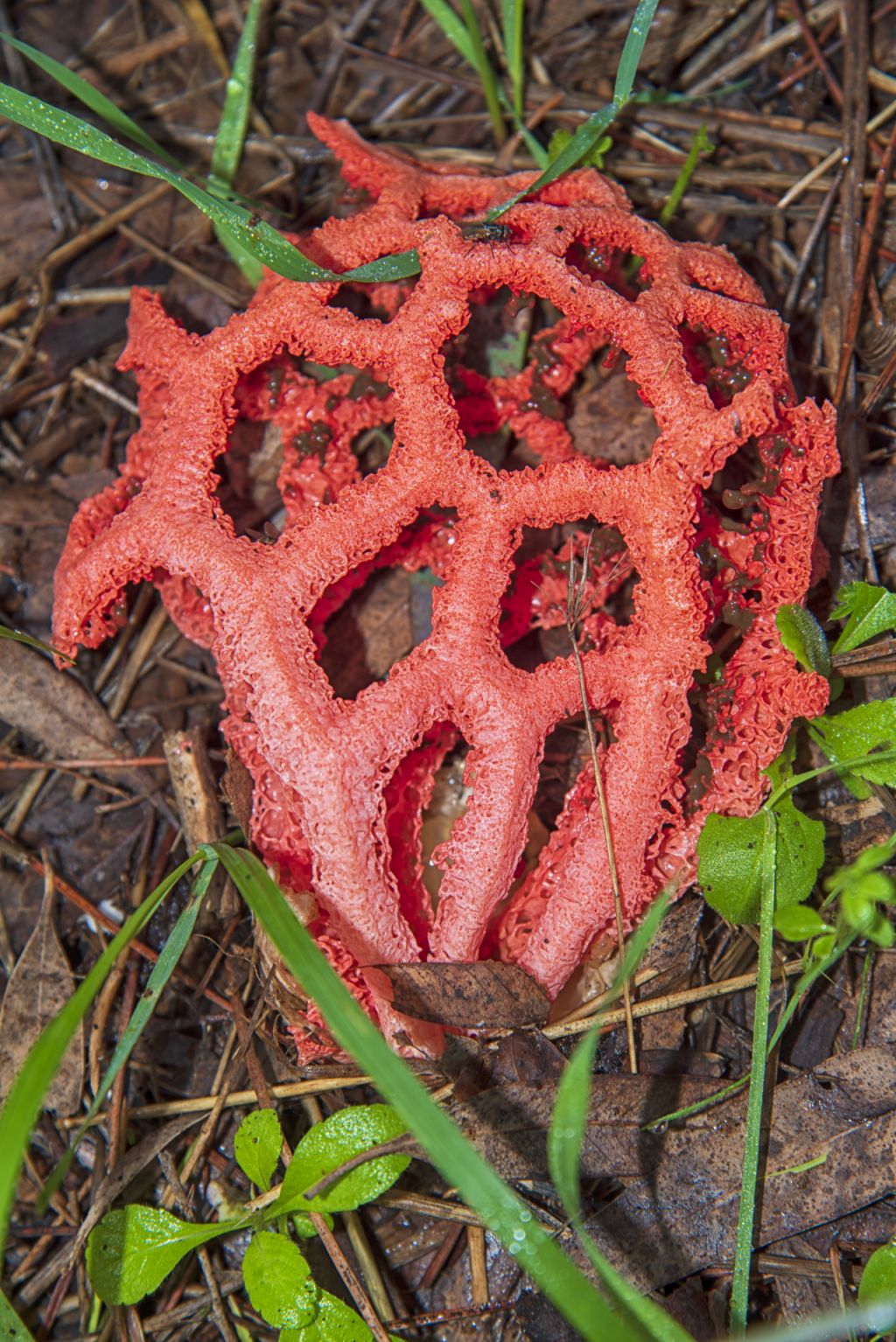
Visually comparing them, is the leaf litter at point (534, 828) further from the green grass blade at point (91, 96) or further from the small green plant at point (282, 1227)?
the green grass blade at point (91, 96)

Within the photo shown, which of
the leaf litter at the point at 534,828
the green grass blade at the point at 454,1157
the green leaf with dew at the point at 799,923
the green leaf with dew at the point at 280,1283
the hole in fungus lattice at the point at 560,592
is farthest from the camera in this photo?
the hole in fungus lattice at the point at 560,592

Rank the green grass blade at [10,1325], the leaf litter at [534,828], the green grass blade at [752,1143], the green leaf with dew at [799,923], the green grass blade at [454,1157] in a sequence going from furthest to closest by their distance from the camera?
the green grass blade at [10,1325], the leaf litter at [534,828], the green grass blade at [752,1143], the green leaf with dew at [799,923], the green grass blade at [454,1157]

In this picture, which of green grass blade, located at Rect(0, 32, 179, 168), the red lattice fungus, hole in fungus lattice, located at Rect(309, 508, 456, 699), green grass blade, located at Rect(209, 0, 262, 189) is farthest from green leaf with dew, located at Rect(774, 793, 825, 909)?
green grass blade, located at Rect(209, 0, 262, 189)

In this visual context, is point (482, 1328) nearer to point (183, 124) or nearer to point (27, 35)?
point (183, 124)

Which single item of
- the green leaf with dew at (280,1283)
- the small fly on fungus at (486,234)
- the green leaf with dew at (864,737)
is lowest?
the green leaf with dew at (280,1283)

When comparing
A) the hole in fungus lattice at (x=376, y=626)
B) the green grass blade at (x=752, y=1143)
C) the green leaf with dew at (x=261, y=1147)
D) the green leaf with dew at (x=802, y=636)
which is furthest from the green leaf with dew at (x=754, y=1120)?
the hole in fungus lattice at (x=376, y=626)

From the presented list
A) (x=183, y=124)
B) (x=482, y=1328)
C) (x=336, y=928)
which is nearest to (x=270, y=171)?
(x=183, y=124)

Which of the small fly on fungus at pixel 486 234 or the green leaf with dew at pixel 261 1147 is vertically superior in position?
the small fly on fungus at pixel 486 234
